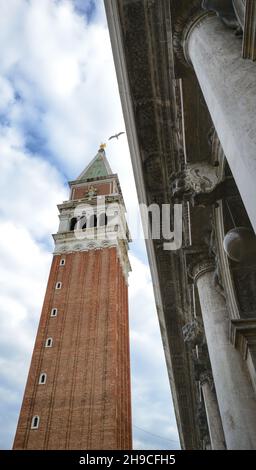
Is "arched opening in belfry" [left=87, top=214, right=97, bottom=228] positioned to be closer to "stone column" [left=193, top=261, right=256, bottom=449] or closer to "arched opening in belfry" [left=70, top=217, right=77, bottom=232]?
"arched opening in belfry" [left=70, top=217, right=77, bottom=232]

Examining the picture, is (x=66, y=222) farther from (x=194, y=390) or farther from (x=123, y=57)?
(x=123, y=57)

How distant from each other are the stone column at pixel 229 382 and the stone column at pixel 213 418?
277cm

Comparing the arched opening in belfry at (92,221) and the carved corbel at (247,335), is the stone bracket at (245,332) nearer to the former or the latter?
the carved corbel at (247,335)

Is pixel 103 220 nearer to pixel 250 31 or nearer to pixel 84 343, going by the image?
pixel 84 343

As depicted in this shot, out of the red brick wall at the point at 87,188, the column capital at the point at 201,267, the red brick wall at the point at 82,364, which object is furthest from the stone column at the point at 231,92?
the red brick wall at the point at 87,188

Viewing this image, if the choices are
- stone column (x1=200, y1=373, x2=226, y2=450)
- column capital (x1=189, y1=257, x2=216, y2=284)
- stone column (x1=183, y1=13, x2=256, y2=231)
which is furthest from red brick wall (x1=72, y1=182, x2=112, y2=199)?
stone column (x1=183, y1=13, x2=256, y2=231)

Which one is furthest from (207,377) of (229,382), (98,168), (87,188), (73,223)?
(98,168)

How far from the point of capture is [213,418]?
24.1ft

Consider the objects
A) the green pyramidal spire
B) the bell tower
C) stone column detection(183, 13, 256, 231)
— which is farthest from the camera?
the green pyramidal spire

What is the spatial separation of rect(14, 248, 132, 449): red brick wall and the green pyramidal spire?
44.1 ft

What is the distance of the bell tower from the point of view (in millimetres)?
23922

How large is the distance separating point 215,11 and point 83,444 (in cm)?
2424

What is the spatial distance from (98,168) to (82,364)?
1033 inches
